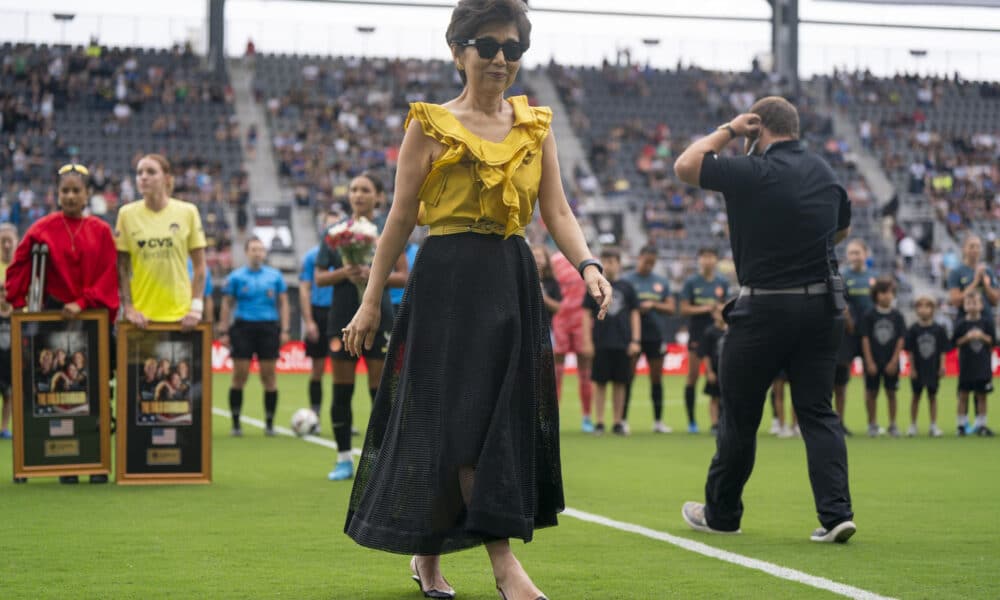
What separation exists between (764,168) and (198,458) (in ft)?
15.4

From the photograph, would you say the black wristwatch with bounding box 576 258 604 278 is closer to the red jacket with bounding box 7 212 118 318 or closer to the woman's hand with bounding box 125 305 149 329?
the woman's hand with bounding box 125 305 149 329

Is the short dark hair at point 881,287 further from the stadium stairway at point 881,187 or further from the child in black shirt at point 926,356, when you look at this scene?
the stadium stairway at point 881,187

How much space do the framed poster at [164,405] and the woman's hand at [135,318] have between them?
0.23ft

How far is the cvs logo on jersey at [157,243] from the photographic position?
9969mm

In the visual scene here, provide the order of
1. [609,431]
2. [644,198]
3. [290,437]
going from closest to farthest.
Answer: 1. [290,437]
2. [609,431]
3. [644,198]

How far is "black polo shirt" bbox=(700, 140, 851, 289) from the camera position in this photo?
7.04 meters

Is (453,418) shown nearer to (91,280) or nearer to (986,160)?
(91,280)

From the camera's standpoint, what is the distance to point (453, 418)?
4.97m

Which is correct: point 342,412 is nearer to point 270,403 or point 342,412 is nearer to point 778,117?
point 778,117

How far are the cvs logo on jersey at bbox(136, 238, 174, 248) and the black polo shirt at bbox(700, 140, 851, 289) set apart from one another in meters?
4.39

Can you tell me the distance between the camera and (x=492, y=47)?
501cm

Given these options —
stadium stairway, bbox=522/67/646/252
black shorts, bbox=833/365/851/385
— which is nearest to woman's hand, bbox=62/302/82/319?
black shorts, bbox=833/365/851/385

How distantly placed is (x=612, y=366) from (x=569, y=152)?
28.6 meters

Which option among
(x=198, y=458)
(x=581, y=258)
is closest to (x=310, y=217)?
(x=198, y=458)
